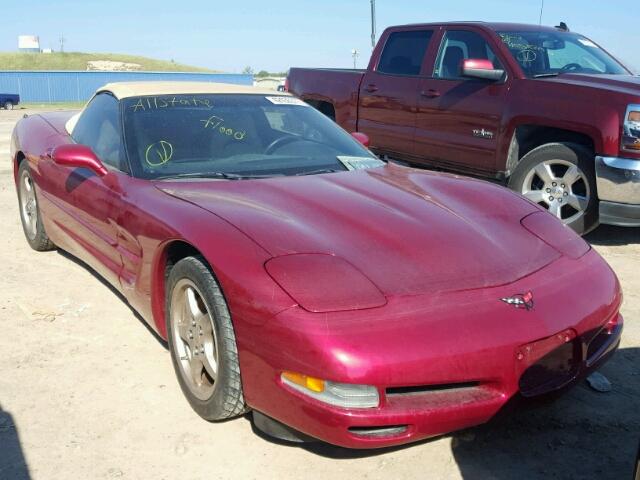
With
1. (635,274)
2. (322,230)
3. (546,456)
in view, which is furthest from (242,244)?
(635,274)

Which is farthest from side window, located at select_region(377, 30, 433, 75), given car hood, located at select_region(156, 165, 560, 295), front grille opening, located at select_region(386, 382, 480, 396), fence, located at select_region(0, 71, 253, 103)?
fence, located at select_region(0, 71, 253, 103)

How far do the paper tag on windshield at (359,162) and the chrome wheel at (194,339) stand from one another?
1.35 meters

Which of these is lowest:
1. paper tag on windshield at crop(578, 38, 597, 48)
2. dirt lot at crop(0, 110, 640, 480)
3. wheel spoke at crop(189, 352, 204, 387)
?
dirt lot at crop(0, 110, 640, 480)

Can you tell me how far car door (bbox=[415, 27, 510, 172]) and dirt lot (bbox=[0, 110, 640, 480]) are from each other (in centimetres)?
282

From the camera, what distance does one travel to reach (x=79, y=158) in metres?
3.71

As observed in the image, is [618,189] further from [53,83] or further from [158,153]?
[53,83]

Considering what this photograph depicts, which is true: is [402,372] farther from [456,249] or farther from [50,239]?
[50,239]

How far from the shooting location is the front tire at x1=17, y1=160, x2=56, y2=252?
17.3ft

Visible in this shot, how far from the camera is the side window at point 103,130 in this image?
386cm

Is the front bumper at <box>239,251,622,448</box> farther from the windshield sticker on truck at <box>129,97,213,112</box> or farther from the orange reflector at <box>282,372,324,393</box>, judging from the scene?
the windshield sticker on truck at <box>129,97,213,112</box>

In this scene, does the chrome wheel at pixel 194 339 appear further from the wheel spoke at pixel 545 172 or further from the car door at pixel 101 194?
the wheel spoke at pixel 545 172

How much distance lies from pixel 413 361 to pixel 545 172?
397cm

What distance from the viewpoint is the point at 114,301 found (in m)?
4.35

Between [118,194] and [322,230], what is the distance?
1266 millimetres
